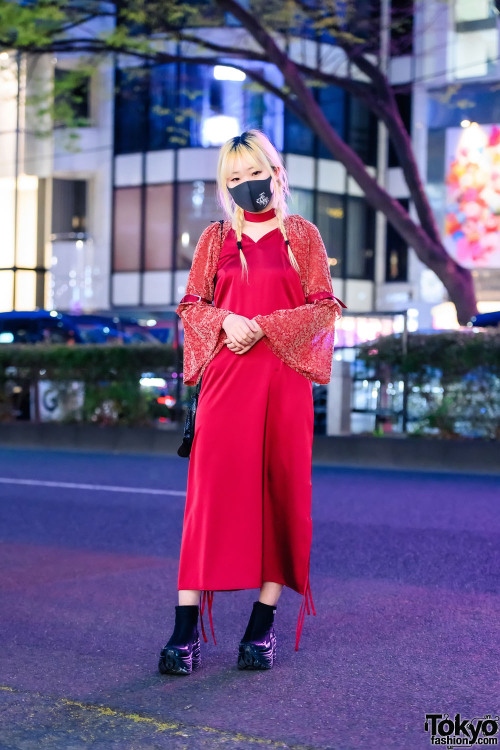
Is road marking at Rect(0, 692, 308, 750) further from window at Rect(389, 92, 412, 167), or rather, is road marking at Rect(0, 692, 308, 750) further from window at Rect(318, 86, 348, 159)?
window at Rect(389, 92, 412, 167)

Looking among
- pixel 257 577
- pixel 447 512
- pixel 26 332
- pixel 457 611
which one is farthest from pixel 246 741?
pixel 26 332

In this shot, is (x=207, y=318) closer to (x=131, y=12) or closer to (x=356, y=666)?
(x=356, y=666)

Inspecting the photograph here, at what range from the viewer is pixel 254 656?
4656 millimetres

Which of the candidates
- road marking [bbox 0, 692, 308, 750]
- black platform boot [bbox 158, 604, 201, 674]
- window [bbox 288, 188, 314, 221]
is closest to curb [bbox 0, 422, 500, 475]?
black platform boot [bbox 158, 604, 201, 674]

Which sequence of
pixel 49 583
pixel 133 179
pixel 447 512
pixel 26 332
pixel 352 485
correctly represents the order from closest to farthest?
pixel 49 583 < pixel 447 512 < pixel 352 485 < pixel 26 332 < pixel 133 179

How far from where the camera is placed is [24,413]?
1844cm

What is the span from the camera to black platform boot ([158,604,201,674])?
4.57m

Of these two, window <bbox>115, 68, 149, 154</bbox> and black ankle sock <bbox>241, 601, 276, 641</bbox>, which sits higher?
window <bbox>115, 68, 149, 154</bbox>

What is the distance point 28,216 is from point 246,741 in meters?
38.8

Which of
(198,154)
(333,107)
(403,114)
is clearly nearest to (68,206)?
(198,154)

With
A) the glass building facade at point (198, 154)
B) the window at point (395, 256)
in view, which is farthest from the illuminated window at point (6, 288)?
the window at point (395, 256)

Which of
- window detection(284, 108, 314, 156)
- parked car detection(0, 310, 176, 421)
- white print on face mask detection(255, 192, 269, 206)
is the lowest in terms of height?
parked car detection(0, 310, 176, 421)

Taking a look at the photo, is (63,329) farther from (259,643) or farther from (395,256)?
(395,256)

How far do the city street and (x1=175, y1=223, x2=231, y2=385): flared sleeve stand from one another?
3.80 ft
